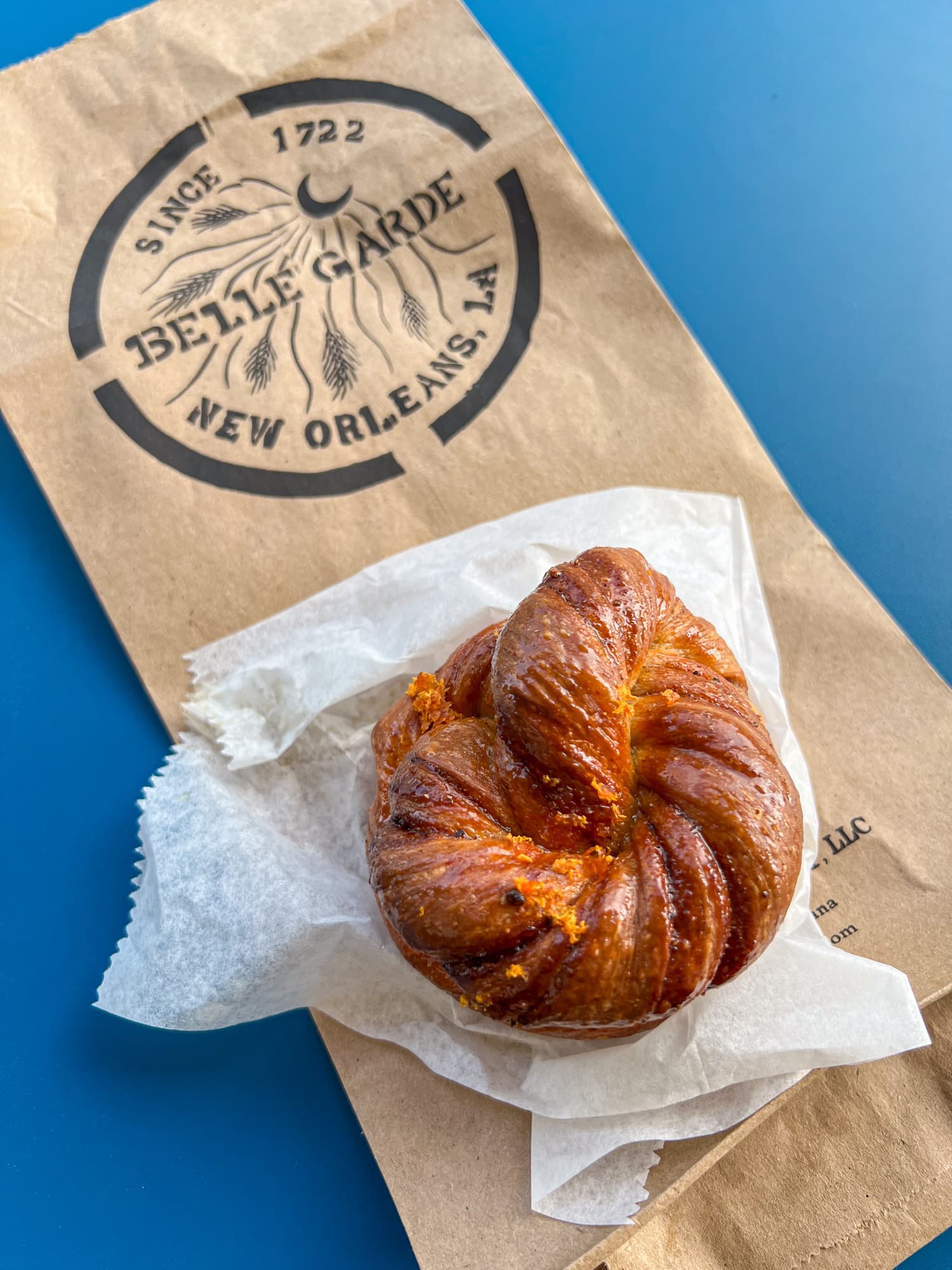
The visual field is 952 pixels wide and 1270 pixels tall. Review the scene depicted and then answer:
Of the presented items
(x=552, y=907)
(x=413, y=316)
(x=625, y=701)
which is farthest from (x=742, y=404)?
(x=552, y=907)

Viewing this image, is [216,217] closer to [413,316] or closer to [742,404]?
[413,316]

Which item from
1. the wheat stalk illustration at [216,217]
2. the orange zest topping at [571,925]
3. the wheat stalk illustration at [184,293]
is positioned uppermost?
the wheat stalk illustration at [216,217]

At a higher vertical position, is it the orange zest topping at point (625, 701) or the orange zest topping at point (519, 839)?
the orange zest topping at point (625, 701)

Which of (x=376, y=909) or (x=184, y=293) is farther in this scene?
(x=184, y=293)

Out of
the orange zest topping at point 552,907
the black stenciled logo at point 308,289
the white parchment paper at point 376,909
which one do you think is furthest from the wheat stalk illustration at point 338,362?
the orange zest topping at point 552,907

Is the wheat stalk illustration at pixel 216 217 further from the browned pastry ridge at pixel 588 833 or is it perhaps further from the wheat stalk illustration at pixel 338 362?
the browned pastry ridge at pixel 588 833

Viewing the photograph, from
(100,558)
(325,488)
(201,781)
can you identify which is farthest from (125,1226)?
(325,488)
